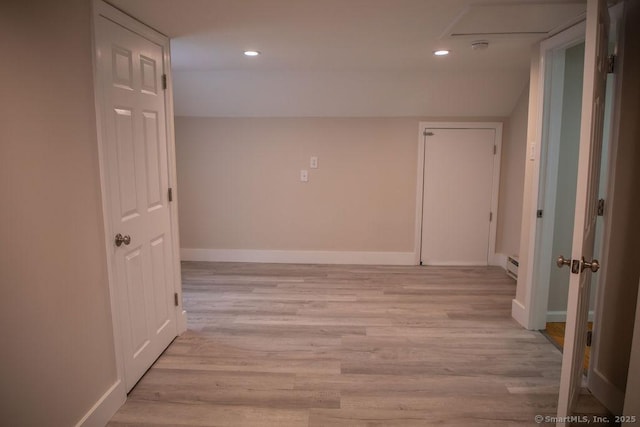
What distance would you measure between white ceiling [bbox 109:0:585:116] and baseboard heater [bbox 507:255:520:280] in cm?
160

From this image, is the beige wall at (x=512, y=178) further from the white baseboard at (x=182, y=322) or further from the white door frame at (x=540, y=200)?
the white baseboard at (x=182, y=322)

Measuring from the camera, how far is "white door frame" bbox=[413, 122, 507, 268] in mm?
4586

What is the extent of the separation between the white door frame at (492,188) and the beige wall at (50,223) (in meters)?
3.51

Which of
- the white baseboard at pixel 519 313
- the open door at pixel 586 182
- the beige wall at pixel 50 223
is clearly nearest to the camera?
the beige wall at pixel 50 223

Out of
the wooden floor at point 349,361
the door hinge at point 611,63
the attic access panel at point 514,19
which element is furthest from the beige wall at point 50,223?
the door hinge at point 611,63

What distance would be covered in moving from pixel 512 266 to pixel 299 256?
7.80 ft

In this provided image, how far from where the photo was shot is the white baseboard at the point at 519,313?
315 cm

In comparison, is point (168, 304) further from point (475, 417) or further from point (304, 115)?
point (304, 115)

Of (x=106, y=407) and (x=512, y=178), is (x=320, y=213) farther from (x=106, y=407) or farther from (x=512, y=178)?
(x=106, y=407)

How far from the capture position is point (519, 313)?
10.7ft

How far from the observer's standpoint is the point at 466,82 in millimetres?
4230

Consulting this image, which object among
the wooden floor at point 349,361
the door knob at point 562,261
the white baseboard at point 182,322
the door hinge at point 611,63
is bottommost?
the wooden floor at point 349,361

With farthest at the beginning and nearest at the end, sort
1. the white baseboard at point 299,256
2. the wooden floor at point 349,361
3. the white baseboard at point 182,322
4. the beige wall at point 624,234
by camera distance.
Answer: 1. the white baseboard at point 299,256
2. the white baseboard at point 182,322
3. the wooden floor at point 349,361
4. the beige wall at point 624,234

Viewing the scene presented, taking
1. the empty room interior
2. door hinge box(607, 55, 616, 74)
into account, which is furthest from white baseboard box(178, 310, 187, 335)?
door hinge box(607, 55, 616, 74)
